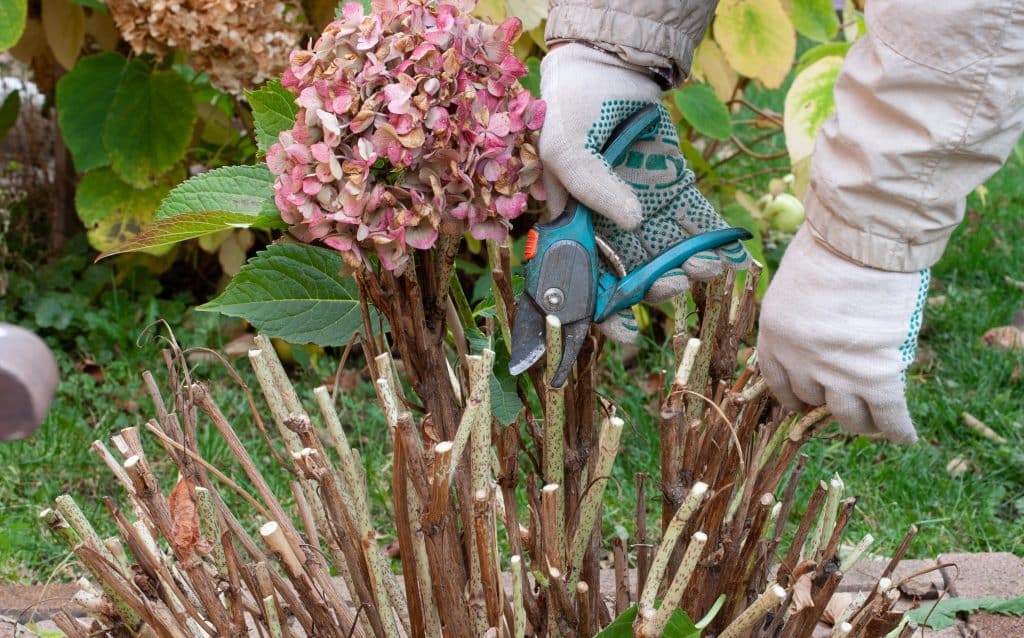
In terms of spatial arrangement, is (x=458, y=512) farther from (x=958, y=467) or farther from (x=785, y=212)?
(x=785, y=212)

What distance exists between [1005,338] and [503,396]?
2.05 m

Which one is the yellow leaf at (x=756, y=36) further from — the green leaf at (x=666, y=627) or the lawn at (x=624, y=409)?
the green leaf at (x=666, y=627)

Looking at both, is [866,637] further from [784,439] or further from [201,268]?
[201,268]

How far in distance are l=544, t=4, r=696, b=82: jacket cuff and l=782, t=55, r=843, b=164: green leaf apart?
887 mm

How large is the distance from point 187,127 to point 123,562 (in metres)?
1.58

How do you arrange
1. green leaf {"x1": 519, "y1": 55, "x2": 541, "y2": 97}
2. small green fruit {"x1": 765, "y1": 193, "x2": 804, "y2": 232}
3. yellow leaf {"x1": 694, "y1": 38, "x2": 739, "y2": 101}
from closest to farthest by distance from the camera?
1. green leaf {"x1": 519, "y1": 55, "x2": 541, "y2": 97}
2. yellow leaf {"x1": 694, "y1": 38, "x2": 739, "y2": 101}
3. small green fruit {"x1": 765, "y1": 193, "x2": 804, "y2": 232}

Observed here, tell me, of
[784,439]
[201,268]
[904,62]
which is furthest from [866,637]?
[201,268]

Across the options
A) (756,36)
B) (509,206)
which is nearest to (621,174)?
(509,206)

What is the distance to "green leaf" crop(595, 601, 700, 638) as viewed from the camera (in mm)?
916

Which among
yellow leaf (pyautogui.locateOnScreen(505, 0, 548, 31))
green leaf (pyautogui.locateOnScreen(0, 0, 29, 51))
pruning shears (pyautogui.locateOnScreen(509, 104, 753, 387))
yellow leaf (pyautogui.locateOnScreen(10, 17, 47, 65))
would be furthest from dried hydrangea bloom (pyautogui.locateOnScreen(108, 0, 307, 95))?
pruning shears (pyautogui.locateOnScreen(509, 104, 753, 387))

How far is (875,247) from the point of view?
94 cm

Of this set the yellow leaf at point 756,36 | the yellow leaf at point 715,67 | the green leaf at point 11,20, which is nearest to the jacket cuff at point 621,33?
the yellow leaf at point 756,36

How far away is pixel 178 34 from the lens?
206 centimetres

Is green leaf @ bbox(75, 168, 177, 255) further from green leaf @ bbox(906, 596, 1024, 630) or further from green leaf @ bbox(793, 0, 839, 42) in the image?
green leaf @ bbox(906, 596, 1024, 630)
